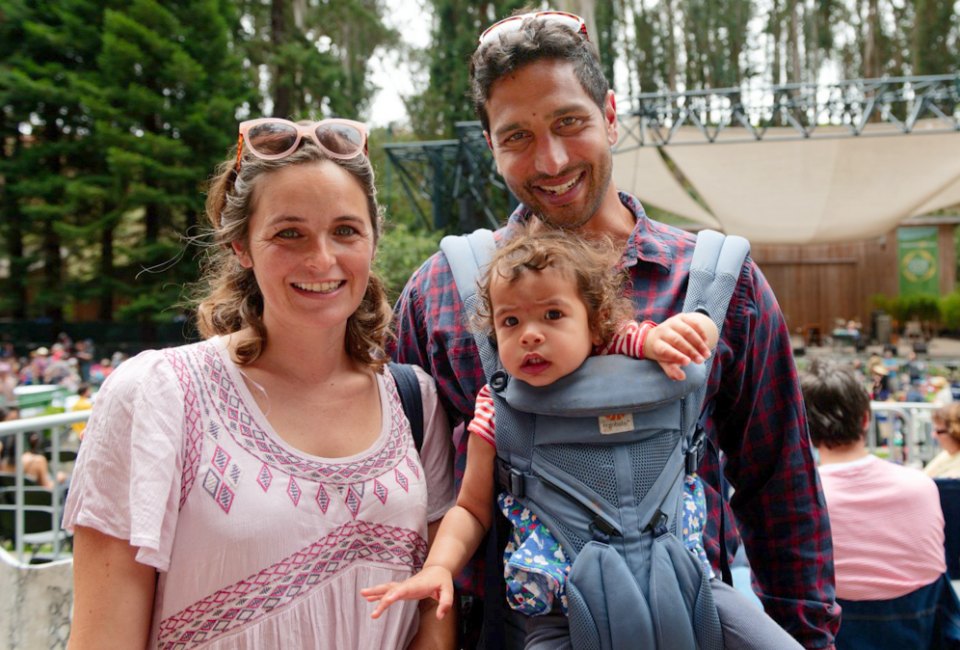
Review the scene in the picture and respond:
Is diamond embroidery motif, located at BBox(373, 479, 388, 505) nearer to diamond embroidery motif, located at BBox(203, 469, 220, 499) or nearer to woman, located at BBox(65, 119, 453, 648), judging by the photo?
woman, located at BBox(65, 119, 453, 648)

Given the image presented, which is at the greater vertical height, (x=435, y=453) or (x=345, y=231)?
(x=345, y=231)

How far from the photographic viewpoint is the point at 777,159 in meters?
13.5

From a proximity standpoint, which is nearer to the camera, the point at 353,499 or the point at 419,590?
the point at 419,590

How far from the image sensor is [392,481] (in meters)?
1.49

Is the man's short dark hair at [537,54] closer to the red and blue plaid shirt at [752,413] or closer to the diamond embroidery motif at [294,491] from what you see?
the red and blue plaid shirt at [752,413]

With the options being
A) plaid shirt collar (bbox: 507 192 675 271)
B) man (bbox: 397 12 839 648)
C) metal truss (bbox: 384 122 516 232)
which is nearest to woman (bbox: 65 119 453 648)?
man (bbox: 397 12 839 648)

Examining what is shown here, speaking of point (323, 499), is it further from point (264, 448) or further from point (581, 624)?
point (581, 624)

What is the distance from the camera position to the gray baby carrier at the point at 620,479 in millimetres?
1264

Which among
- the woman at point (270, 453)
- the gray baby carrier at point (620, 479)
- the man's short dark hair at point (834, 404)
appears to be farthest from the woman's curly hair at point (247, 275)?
the man's short dark hair at point (834, 404)

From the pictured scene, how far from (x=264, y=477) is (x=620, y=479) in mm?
641

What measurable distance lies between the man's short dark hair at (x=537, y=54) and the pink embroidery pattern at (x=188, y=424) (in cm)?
86

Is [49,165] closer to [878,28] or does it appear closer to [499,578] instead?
[499,578]

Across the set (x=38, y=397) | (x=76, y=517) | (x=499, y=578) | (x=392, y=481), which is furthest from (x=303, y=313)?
(x=38, y=397)

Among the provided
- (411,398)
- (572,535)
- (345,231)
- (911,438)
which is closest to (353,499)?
(411,398)
